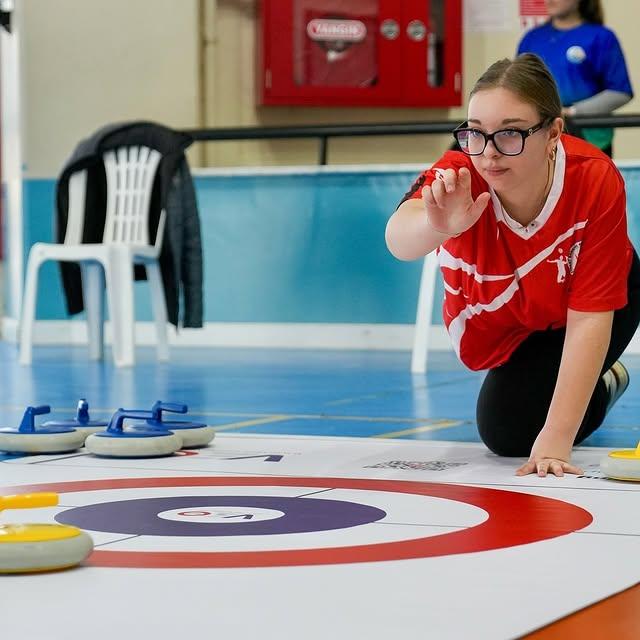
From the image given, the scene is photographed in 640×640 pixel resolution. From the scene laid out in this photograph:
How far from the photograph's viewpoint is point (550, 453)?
6.71ft

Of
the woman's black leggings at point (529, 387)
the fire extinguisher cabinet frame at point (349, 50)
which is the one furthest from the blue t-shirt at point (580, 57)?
the fire extinguisher cabinet frame at point (349, 50)

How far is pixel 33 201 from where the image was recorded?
7.04m

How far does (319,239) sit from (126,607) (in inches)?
210

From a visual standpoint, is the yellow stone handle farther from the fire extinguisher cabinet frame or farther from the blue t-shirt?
the fire extinguisher cabinet frame

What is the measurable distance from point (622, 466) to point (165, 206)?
3718 mm

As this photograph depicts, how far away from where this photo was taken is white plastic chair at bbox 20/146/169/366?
5.24m

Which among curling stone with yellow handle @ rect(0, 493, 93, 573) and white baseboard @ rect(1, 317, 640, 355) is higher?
curling stone with yellow handle @ rect(0, 493, 93, 573)

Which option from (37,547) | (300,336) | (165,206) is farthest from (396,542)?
(300,336)

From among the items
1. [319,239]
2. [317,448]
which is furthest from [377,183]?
[317,448]

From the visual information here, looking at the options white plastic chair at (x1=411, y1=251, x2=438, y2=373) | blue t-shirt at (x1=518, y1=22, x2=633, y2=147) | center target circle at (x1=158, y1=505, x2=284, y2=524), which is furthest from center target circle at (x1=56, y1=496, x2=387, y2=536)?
blue t-shirt at (x1=518, y1=22, x2=633, y2=147)

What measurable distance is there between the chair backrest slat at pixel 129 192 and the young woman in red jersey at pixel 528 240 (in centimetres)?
340

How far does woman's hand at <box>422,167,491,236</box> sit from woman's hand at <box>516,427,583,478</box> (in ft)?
1.33

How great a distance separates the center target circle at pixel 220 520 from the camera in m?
1.50

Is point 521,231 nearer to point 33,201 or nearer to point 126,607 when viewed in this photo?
point 126,607
